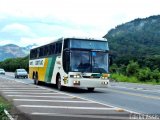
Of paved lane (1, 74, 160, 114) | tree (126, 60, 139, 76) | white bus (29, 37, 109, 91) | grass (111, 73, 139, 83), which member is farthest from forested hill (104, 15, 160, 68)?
paved lane (1, 74, 160, 114)

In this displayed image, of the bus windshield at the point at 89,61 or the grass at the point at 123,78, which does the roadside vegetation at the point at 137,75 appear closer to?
the grass at the point at 123,78

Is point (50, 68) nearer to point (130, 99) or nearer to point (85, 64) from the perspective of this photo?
point (85, 64)

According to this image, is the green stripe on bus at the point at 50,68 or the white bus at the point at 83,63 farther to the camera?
the green stripe on bus at the point at 50,68

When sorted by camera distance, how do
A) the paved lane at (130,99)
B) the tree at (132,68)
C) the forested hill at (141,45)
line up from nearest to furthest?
the paved lane at (130,99) < the tree at (132,68) < the forested hill at (141,45)

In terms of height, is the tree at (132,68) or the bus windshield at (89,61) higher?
the tree at (132,68)

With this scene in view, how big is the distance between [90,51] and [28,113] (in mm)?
12229

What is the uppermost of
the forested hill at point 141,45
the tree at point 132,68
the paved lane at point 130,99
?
the forested hill at point 141,45

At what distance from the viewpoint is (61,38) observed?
27.5m

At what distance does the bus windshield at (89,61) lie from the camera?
25297 millimetres

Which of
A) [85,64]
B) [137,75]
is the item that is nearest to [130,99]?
[85,64]

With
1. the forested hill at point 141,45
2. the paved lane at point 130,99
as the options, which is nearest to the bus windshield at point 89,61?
the paved lane at point 130,99

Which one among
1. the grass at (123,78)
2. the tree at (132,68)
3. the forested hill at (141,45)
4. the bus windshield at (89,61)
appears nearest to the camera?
the bus windshield at (89,61)

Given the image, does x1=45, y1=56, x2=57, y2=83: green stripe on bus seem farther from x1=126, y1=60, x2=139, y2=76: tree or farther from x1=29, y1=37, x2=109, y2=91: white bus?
x1=126, y1=60, x2=139, y2=76: tree

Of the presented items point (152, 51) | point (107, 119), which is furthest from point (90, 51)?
point (152, 51)
